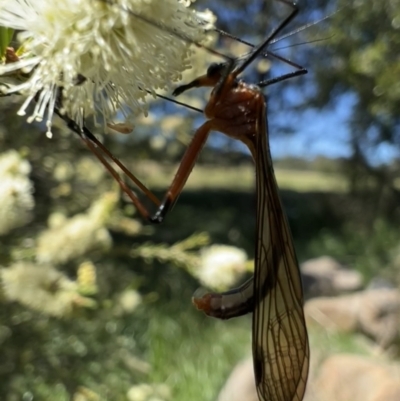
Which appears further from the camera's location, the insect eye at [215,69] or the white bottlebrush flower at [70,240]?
the white bottlebrush flower at [70,240]

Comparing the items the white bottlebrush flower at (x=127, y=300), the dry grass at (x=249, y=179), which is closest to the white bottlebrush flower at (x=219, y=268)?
the white bottlebrush flower at (x=127, y=300)

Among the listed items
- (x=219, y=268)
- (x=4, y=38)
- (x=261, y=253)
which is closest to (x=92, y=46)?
(x=4, y=38)

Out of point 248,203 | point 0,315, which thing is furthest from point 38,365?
point 248,203

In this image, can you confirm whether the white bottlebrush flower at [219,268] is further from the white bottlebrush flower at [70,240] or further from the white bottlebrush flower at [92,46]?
the white bottlebrush flower at [92,46]

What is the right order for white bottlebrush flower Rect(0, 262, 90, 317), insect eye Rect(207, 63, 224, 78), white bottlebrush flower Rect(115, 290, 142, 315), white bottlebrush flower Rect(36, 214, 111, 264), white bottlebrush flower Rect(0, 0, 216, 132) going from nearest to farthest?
white bottlebrush flower Rect(0, 0, 216, 132), insect eye Rect(207, 63, 224, 78), white bottlebrush flower Rect(0, 262, 90, 317), white bottlebrush flower Rect(36, 214, 111, 264), white bottlebrush flower Rect(115, 290, 142, 315)

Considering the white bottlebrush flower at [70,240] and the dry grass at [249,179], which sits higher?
the dry grass at [249,179]

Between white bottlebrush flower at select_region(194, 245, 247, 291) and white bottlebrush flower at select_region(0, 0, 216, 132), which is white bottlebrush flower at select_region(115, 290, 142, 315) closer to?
white bottlebrush flower at select_region(194, 245, 247, 291)

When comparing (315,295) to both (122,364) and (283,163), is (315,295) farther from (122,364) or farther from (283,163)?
(283,163)

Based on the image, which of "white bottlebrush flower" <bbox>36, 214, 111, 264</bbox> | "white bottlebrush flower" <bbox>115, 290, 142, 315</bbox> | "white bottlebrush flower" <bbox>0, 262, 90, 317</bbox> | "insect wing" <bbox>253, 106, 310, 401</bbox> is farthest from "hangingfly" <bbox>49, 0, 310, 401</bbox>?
"white bottlebrush flower" <bbox>115, 290, 142, 315</bbox>

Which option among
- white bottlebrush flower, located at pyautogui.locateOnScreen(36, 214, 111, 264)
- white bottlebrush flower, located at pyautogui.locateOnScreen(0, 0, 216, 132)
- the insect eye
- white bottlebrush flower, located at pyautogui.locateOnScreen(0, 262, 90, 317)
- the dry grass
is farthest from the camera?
the dry grass
